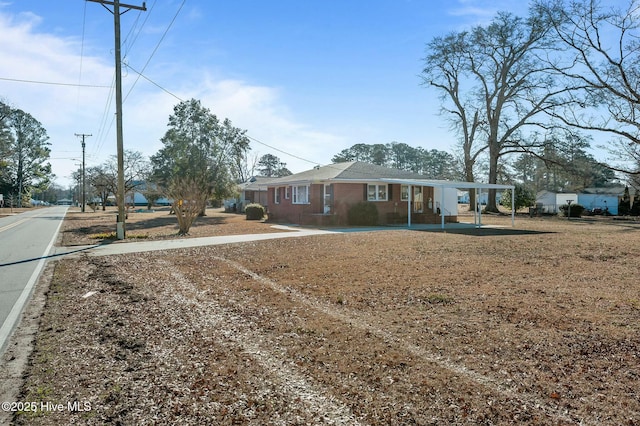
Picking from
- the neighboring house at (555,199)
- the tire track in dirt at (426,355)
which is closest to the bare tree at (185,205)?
the tire track in dirt at (426,355)

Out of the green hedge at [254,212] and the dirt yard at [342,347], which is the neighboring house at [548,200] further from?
the dirt yard at [342,347]

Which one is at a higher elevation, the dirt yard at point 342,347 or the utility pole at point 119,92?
the utility pole at point 119,92

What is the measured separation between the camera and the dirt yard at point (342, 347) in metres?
3.62

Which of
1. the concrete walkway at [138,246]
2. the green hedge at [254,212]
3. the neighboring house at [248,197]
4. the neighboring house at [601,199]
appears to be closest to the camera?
the concrete walkway at [138,246]

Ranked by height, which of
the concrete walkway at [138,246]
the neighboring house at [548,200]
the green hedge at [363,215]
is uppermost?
the neighboring house at [548,200]

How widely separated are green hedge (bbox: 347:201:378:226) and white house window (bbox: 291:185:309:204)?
3750 millimetres

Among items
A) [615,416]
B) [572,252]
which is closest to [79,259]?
[615,416]

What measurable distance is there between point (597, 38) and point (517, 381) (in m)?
33.6

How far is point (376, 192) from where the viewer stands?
2584 cm

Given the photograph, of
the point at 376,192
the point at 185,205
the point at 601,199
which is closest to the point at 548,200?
the point at 601,199

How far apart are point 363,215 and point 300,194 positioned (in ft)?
17.8

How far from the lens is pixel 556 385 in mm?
4012

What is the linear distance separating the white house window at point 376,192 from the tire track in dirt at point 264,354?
18.5 meters

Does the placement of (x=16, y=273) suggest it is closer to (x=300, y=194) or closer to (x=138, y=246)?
(x=138, y=246)
